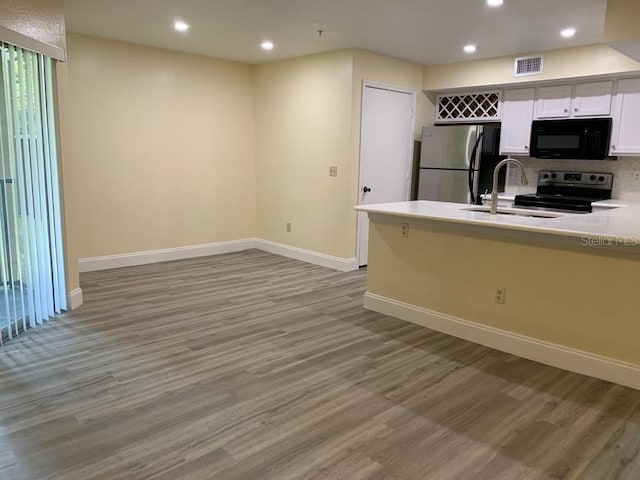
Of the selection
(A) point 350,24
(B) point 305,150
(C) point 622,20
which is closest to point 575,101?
(C) point 622,20

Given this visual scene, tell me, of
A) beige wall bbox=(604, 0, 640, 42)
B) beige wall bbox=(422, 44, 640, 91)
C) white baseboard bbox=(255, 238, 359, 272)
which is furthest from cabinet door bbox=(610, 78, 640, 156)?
white baseboard bbox=(255, 238, 359, 272)

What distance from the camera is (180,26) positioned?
14.5ft

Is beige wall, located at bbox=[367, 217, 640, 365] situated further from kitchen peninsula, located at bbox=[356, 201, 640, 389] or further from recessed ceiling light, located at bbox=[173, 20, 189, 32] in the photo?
recessed ceiling light, located at bbox=[173, 20, 189, 32]

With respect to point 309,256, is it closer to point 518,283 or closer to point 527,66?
point 518,283

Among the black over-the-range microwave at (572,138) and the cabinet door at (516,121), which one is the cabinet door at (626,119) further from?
the cabinet door at (516,121)

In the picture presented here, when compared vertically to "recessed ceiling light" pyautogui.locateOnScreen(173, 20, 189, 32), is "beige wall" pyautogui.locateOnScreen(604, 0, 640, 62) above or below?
below

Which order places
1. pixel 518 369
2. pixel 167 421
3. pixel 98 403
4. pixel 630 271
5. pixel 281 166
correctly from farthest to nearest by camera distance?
1. pixel 281 166
2. pixel 518 369
3. pixel 630 271
4. pixel 98 403
5. pixel 167 421

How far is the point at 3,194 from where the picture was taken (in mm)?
3178

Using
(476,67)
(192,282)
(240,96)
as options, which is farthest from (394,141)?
(192,282)

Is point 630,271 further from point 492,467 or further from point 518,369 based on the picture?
point 492,467

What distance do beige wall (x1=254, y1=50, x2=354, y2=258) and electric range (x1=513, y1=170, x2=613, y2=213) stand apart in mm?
2097

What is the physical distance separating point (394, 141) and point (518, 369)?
11.4 feet

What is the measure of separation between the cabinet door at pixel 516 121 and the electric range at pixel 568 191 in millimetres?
458

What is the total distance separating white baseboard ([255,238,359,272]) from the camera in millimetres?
5512
